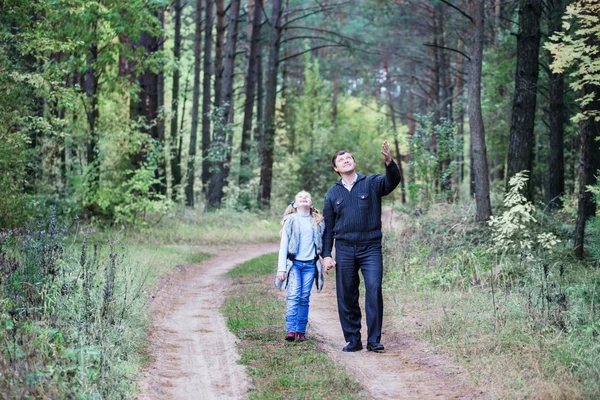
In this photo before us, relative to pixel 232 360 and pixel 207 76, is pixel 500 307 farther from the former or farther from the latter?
pixel 207 76

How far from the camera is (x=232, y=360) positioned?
6.97 metres

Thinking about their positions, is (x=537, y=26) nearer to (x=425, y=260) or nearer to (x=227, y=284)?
(x=425, y=260)

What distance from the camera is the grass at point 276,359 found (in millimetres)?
5855

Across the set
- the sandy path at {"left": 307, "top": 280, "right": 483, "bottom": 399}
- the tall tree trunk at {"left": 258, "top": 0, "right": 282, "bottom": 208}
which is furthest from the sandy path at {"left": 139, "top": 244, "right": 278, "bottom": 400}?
the tall tree trunk at {"left": 258, "top": 0, "right": 282, "bottom": 208}

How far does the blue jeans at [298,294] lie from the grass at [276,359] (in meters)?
0.23

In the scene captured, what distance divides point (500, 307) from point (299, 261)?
8.48 feet

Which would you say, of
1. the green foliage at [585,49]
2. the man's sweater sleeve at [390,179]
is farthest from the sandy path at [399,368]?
the green foliage at [585,49]

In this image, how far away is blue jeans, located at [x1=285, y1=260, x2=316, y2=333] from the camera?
7.88m

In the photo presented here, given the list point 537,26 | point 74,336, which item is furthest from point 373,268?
point 537,26

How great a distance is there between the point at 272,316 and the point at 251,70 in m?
20.1

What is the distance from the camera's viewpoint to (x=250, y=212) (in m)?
27.0

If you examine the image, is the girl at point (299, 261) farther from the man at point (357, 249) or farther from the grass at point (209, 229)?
the grass at point (209, 229)

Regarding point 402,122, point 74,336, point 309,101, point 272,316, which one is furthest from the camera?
point 402,122

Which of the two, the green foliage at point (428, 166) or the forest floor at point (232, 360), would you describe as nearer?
the forest floor at point (232, 360)
